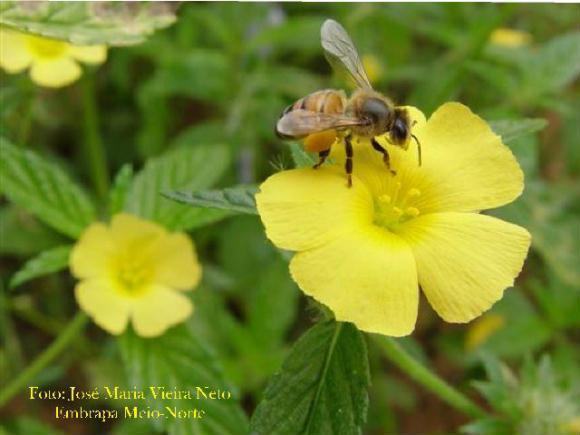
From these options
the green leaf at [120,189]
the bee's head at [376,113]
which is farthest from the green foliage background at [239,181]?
the bee's head at [376,113]

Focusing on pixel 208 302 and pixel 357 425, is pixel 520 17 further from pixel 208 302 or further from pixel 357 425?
pixel 357 425

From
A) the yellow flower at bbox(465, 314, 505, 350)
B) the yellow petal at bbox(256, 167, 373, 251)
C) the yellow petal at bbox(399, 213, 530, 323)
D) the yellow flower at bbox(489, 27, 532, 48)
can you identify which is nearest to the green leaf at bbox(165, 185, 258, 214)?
the yellow petal at bbox(256, 167, 373, 251)

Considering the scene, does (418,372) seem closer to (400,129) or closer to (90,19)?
(400,129)

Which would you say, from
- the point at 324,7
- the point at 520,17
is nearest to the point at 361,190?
the point at 324,7

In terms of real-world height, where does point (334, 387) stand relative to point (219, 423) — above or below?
above

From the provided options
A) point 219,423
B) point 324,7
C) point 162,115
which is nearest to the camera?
point 219,423

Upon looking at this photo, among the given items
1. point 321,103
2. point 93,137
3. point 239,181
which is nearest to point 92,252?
point 93,137

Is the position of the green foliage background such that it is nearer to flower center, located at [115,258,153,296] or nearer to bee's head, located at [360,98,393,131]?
flower center, located at [115,258,153,296]

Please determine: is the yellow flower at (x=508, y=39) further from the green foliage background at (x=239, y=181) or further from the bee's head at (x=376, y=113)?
the bee's head at (x=376, y=113)
